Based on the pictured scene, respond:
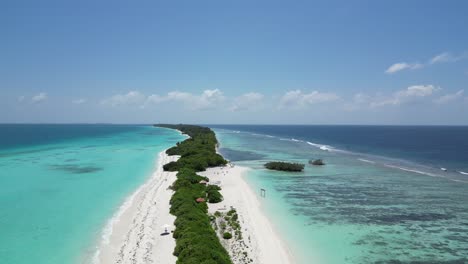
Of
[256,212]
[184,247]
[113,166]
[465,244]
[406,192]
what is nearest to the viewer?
[184,247]

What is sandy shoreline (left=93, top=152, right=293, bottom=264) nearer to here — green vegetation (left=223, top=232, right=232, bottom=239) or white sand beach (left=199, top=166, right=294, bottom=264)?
white sand beach (left=199, top=166, right=294, bottom=264)

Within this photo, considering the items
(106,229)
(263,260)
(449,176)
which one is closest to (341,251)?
(263,260)

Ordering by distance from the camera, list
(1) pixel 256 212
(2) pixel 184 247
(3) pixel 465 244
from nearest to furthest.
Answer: (2) pixel 184 247 < (3) pixel 465 244 < (1) pixel 256 212

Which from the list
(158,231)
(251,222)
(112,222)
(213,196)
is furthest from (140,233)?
(213,196)

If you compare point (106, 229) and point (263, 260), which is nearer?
point (263, 260)

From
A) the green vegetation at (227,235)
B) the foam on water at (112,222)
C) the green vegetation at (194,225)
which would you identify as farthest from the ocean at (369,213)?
the foam on water at (112,222)

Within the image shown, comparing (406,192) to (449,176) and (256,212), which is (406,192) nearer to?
(449,176)

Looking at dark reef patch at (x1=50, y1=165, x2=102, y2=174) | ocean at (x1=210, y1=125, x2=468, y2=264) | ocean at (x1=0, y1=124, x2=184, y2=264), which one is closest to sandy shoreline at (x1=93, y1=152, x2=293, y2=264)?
ocean at (x1=0, y1=124, x2=184, y2=264)

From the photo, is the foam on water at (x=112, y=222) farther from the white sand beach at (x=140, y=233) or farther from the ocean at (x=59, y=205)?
the ocean at (x=59, y=205)
